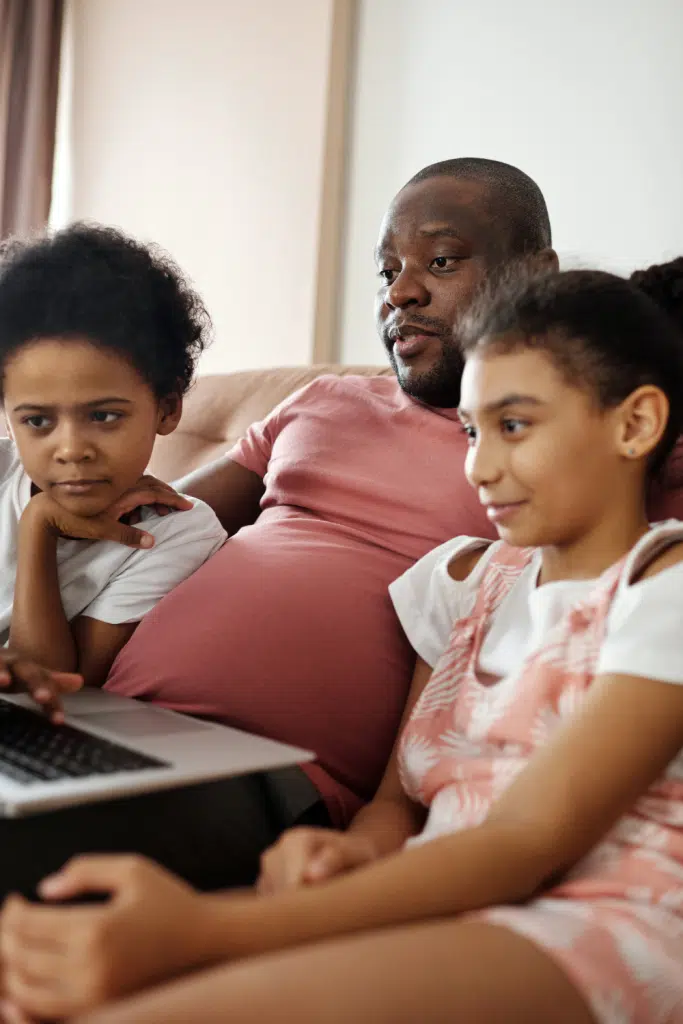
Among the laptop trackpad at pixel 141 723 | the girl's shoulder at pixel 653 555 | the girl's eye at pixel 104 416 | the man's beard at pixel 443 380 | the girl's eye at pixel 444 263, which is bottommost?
the laptop trackpad at pixel 141 723

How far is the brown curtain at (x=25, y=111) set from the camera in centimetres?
356

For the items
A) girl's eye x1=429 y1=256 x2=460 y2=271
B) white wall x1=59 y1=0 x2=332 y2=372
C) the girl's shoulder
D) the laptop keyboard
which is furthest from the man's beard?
white wall x1=59 y1=0 x2=332 y2=372

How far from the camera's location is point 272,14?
3.06 metres

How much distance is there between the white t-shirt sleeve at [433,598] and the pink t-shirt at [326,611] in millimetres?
49

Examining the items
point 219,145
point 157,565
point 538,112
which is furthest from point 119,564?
point 219,145

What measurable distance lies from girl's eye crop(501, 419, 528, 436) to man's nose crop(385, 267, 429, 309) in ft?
1.72

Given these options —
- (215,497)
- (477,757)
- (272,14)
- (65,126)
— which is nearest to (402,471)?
(215,497)

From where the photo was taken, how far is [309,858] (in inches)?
28.8

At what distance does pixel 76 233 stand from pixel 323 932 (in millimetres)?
912

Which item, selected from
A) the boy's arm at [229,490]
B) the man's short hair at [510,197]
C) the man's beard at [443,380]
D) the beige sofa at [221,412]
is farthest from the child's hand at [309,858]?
the beige sofa at [221,412]

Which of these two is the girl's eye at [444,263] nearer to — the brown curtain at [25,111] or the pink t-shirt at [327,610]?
the pink t-shirt at [327,610]

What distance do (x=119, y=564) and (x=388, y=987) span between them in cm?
73

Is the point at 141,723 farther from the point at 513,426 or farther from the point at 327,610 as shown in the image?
the point at 513,426

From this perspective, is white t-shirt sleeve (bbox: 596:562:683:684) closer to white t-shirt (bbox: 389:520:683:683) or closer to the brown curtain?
white t-shirt (bbox: 389:520:683:683)
